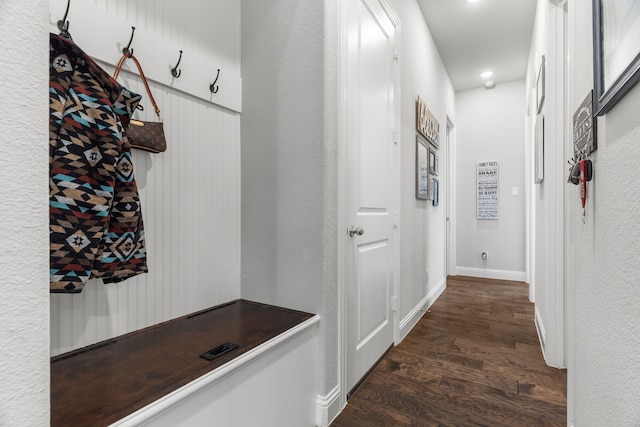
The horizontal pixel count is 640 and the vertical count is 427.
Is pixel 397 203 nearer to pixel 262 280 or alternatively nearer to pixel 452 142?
pixel 262 280

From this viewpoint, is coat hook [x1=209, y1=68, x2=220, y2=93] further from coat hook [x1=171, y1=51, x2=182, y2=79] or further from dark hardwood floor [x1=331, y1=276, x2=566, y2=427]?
dark hardwood floor [x1=331, y1=276, x2=566, y2=427]

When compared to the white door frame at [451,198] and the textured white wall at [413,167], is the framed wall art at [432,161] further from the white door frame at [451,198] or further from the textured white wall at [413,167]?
the white door frame at [451,198]

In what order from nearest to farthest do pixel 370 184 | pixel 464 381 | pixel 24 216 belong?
pixel 24 216 < pixel 464 381 < pixel 370 184

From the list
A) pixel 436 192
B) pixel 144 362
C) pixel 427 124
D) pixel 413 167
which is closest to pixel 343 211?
pixel 144 362

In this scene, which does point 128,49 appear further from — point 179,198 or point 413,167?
point 413,167

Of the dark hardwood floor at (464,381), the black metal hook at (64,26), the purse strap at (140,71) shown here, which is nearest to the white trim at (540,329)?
the dark hardwood floor at (464,381)

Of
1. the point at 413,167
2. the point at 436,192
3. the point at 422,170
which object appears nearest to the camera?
the point at 413,167

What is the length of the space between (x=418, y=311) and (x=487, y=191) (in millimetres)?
2521

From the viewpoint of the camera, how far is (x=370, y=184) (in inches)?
76.1

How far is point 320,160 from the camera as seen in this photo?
4.81 ft

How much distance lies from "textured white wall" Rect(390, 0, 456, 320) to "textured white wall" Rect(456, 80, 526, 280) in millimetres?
1177

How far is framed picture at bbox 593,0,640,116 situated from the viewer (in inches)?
23.4

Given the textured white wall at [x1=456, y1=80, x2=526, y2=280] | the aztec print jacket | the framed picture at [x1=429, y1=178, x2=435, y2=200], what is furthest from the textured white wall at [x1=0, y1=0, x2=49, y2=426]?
the textured white wall at [x1=456, y1=80, x2=526, y2=280]

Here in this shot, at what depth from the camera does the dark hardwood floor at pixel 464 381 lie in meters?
1.52
